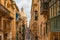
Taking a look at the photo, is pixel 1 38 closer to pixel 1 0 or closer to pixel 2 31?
pixel 2 31

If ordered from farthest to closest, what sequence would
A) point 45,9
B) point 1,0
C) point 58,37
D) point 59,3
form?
1. point 1,0
2. point 45,9
3. point 58,37
4. point 59,3

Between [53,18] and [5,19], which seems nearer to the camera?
[53,18]

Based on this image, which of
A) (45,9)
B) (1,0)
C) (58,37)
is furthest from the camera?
(1,0)

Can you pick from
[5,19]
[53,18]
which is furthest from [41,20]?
[53,18]

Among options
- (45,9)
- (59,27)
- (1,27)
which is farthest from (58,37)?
(1,27)

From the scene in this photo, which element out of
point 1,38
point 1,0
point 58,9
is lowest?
point 1,38

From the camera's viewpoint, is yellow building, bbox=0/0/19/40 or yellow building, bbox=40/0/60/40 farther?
yellow building, bbox=0/0/19/40

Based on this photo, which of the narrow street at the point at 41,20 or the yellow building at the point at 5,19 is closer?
the narrow street at the point at 41,20

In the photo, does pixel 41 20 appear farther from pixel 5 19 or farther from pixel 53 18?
pixel 53 18

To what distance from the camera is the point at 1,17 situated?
90.9 ft

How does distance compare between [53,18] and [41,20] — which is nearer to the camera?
[53,18]

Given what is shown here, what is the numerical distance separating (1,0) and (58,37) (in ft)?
35.1

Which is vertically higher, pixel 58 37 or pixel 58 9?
pixel 58 9

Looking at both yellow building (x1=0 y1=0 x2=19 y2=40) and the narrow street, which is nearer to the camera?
the narrow street
